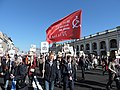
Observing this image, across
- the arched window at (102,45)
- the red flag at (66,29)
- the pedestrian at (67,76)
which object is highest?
the arched window at (102,45)

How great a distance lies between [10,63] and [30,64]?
Answer: 1027 mm

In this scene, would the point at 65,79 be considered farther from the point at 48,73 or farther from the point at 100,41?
the point at 100,41

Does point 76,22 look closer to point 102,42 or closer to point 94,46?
point 102,42

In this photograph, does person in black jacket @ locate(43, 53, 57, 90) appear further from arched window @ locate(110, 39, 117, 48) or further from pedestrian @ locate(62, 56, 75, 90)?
arched window @ locate(110, 39, 117, 48)

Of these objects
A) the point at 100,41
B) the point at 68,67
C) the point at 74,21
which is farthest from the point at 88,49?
the point at 68,67

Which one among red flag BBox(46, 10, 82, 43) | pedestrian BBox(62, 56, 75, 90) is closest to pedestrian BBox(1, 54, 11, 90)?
pedestrian BBox(62, 56, 75, 90)

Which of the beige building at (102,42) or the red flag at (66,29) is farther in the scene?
the beige building at (102,42)

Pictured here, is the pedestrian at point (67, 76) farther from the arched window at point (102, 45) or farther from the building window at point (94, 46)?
the building window at point (94, 46)

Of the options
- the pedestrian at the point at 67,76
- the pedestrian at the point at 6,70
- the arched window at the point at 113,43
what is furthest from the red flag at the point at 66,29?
the arched window at the point at 113,43

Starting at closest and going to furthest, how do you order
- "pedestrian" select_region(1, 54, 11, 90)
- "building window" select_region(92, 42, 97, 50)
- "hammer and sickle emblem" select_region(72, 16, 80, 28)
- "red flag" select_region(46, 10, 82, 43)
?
"pedestrian" select_region(1, 54, 11, 90), "red flag" select_region(46, 10, 82, 43), "hammer and sickle emblem" select_region(72, 16, 80, 28), "building window" select_region(92, 42, 97, 50)

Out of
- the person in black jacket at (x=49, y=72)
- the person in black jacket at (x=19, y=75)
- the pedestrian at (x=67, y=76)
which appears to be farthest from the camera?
the person in black jacket at (x=19, y=75)

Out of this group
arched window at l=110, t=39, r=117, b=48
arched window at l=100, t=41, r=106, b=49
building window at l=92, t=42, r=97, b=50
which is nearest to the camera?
arched window at l=110, t=39, r=117, b=48

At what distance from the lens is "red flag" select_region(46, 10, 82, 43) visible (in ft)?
41.8

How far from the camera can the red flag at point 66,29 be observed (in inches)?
502
